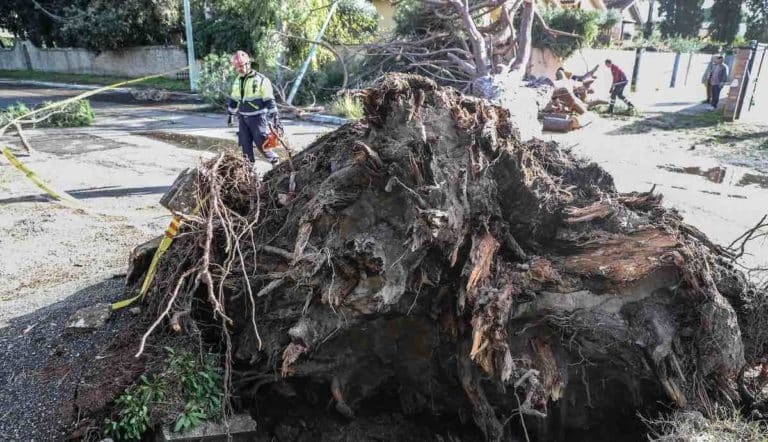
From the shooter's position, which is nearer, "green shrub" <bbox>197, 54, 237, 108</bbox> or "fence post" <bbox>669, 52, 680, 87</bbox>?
"green shrub" <bbox>197, 54, 237, 108</bbox>

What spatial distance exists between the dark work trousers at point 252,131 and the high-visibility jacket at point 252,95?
9 cm

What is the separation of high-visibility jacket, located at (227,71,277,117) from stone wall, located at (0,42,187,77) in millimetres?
20958

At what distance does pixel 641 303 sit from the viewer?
3.57 metres

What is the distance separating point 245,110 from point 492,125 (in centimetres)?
479

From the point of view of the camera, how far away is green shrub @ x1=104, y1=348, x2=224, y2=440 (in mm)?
3477

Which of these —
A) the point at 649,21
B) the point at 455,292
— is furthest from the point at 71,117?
the point at 649,21

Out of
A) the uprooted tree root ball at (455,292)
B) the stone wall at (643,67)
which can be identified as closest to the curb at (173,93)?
the uprooted tree root ball at (455,292)

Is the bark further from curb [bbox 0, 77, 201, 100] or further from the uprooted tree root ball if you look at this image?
curb [bbox 0, 77, 201, 100]

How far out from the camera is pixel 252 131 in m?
7.84

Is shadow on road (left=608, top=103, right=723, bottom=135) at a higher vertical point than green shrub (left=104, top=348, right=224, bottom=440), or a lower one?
higher

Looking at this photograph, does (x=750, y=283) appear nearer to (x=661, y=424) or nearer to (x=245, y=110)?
(x=661, y=424)

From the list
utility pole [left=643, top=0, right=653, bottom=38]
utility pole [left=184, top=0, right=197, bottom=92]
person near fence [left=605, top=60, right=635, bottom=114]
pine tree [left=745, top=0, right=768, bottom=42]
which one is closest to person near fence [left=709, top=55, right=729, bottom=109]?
person near fence [left=605, top=60, right=635, bottom=114]

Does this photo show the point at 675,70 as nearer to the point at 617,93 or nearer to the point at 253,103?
the point at 617,93

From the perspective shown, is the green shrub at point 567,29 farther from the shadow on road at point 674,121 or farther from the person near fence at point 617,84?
the shadow on road at point 674,121
